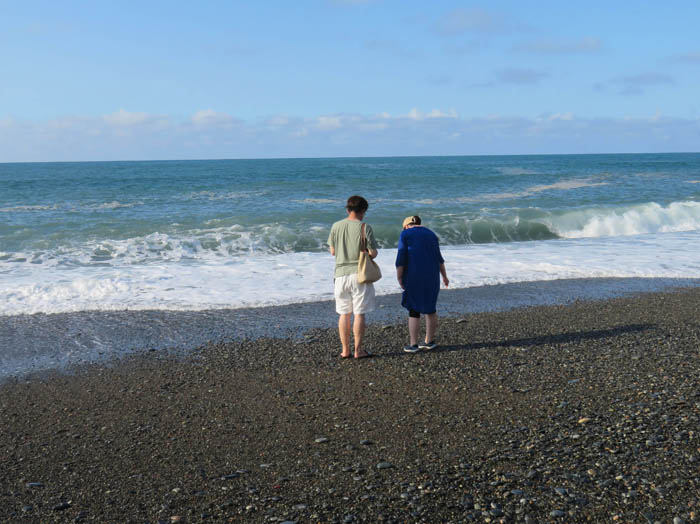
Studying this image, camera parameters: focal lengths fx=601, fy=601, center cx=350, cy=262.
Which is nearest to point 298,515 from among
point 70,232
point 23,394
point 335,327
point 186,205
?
point 23,394

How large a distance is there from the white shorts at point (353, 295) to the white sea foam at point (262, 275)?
282 centimetres

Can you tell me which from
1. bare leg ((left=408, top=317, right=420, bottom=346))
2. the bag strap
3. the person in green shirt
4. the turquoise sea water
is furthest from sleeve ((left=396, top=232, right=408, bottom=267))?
the turquoise sea water

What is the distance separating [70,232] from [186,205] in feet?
29.9

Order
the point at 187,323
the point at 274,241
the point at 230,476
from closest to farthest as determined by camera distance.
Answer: the point at 230,476, the point at 187,323, the point at 274,241

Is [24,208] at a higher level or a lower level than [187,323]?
higher

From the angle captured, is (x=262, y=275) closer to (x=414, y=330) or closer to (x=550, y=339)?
(x=414, y=330)

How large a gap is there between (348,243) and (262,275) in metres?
4.99

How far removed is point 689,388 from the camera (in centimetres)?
504

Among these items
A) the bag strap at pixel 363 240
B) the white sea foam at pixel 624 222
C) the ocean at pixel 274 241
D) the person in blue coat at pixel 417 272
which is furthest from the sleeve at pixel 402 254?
the white sea foam at pixel 624 222

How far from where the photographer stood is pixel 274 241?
16.8 m

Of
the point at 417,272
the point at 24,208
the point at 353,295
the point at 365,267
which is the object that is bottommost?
the point at 353,295

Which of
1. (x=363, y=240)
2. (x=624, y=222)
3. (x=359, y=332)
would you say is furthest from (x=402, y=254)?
(x=624, y=222)

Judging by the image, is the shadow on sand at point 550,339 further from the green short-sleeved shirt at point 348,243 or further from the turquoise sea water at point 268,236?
the turquoise sea water at point 268,236

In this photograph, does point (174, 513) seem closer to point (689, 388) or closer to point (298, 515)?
Result: point (298, 515)
